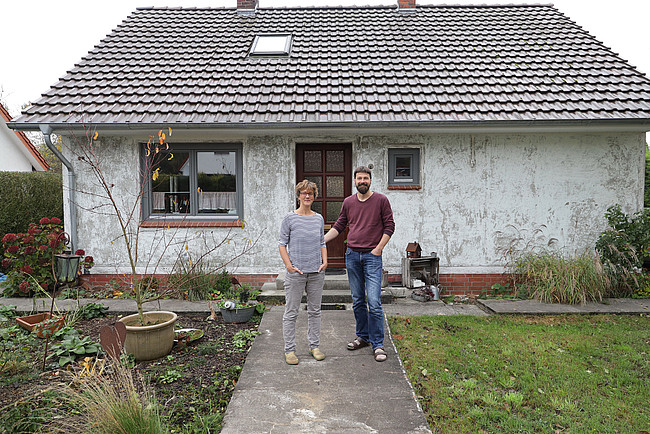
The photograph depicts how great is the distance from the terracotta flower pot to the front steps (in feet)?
7.75

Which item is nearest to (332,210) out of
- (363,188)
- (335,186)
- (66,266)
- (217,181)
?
(335,186)

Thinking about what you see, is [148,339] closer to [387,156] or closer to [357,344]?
[357,344]

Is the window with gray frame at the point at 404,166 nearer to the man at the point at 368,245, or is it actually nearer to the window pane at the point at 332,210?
the window pane at the point at 332,210

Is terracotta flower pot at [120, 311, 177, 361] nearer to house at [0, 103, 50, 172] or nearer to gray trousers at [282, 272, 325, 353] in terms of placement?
gray trousers at [282, 272, 325, 353]

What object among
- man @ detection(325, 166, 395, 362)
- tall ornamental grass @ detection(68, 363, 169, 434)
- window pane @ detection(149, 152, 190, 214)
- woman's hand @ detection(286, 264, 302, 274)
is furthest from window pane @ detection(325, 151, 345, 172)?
tall ornamental grass @ detection(68, 363, 169, 434)

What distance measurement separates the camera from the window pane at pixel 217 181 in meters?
7.61

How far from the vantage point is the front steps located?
22.0 ft

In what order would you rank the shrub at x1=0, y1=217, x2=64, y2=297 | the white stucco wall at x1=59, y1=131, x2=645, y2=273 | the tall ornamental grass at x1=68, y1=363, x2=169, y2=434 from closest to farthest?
the tall ornamental grass at x1=68, y1=363, x2=169, y2=434
the shrub at x1=0, y1=217, x2=64, y2=297
the white stucco wall at x1=59, y1=131, x2=645, y2=273

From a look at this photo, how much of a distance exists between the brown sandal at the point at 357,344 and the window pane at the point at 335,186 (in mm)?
3505

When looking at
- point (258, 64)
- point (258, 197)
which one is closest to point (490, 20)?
point (258, 64)

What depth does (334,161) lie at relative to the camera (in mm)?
7715

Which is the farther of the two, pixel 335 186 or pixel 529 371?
pixel 335 186

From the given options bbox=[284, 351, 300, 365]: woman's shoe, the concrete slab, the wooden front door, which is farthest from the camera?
the wooden front door

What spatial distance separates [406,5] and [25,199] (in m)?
11.2
